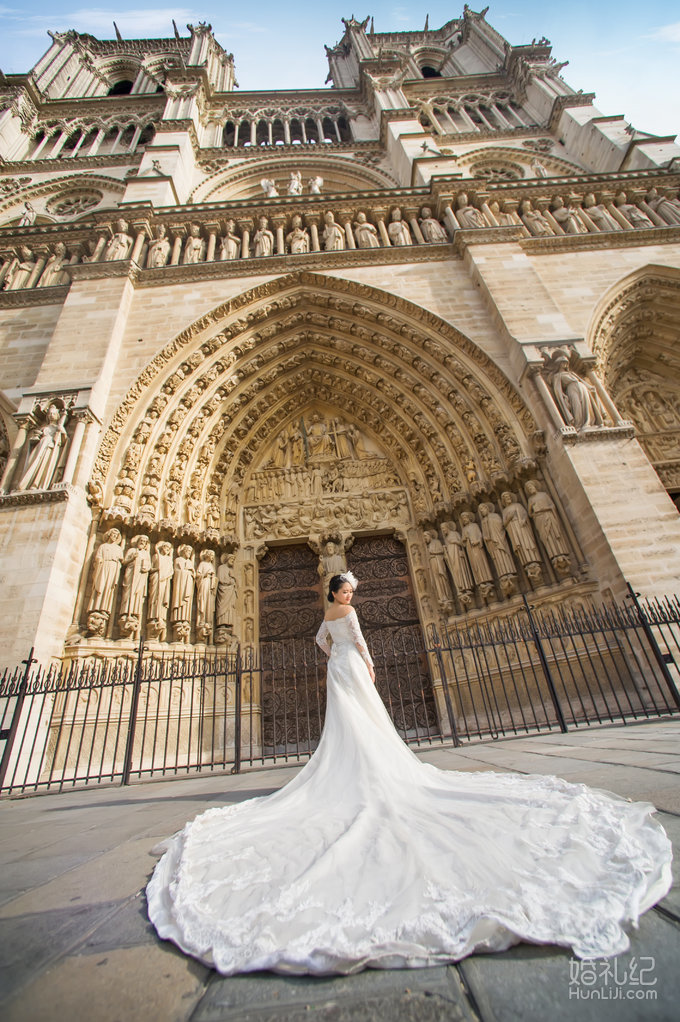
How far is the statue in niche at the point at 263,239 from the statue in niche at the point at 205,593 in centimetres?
652

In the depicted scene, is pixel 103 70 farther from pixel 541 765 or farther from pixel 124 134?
pixel 541 765

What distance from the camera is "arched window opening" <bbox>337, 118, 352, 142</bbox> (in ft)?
56.6

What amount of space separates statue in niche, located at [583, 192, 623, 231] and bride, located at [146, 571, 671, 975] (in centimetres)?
1196

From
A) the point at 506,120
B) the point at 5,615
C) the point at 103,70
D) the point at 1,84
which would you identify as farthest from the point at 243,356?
the point at 103,70

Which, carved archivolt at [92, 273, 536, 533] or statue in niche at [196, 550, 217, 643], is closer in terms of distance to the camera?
statue in niche at [196, 550, 217, 643]

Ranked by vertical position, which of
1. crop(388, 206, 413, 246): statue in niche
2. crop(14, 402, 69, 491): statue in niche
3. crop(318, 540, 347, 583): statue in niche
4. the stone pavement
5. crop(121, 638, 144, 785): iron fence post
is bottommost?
the stone pavement

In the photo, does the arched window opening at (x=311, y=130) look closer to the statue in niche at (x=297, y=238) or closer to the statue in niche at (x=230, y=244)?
the statue in niche at (x=297, y=238)

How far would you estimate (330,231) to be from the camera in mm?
9867

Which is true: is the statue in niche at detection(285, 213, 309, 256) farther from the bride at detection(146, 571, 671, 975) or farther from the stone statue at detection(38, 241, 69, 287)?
the bride at detection(146, 571, 671, 975)

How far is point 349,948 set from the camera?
86 centimetres

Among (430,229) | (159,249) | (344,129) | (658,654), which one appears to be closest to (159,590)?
(658,654)

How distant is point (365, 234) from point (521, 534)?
7393 millimetres

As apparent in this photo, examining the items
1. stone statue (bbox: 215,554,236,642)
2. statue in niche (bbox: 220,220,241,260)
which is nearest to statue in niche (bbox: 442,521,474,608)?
stone statue (bbox: 215,554,236,642)

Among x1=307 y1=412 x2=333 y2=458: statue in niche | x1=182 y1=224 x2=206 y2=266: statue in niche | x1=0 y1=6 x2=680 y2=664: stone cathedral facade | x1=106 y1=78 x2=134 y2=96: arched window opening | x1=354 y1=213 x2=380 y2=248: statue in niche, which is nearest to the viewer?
x1=0 y1=6 x2=680 y2=664: stone cathedral facade
